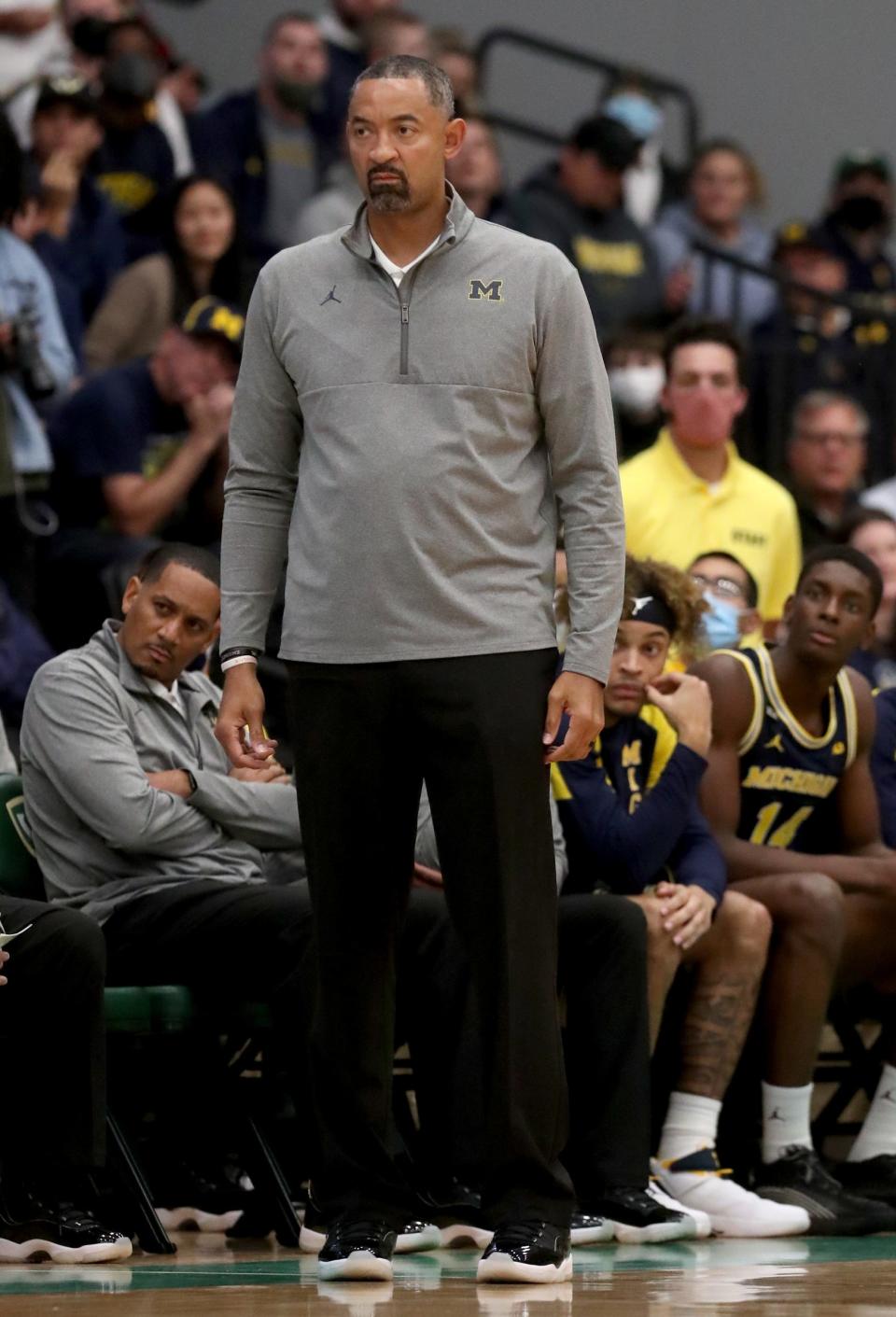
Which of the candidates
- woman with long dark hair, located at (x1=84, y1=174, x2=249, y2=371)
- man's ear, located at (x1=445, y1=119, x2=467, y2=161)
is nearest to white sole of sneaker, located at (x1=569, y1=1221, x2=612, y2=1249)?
man's ear, located at (x1=445, y1=119, x2=467, y2=161)

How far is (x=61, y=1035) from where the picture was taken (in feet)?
14.9

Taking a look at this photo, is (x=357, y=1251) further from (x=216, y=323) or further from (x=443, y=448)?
(x=216, y=323)

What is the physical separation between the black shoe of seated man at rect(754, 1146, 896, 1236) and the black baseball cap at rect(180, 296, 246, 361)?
308 centimetres

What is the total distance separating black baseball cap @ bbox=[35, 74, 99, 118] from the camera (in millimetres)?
8477

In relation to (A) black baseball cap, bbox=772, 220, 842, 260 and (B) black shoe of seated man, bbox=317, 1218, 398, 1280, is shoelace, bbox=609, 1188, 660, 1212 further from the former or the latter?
(A) black baseball cap, bbox=772, 220, 842, 260

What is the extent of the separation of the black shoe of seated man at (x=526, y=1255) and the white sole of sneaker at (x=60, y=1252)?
0.87 metres

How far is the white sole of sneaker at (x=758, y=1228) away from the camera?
513cm

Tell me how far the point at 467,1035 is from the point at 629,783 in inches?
33.1

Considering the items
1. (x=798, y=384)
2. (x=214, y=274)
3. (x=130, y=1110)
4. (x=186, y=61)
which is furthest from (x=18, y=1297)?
(x=186, y=61)

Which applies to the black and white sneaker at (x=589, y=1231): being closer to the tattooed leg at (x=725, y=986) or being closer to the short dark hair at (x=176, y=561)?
the tattooed leg at (x=725, y=986)

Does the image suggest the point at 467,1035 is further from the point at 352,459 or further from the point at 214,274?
the point at 214,274

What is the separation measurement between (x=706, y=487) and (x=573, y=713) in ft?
12.3

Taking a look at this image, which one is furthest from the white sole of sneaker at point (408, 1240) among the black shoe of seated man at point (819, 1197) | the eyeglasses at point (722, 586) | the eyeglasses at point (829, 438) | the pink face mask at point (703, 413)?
the eyeglasses at point (829, 438)

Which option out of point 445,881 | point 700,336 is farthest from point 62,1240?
point 700,336
